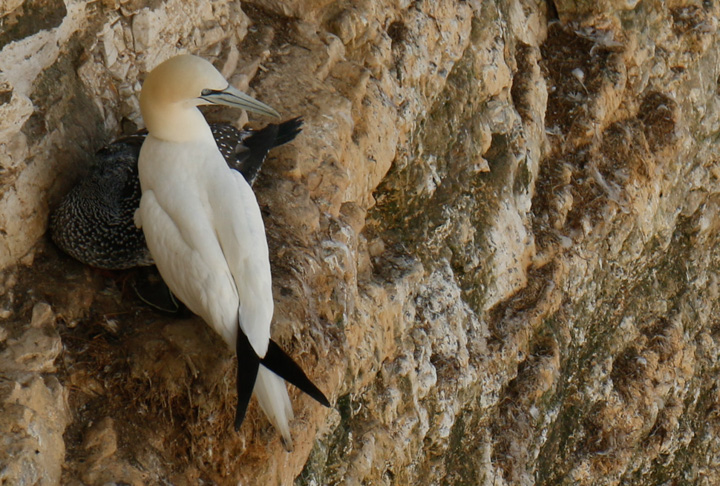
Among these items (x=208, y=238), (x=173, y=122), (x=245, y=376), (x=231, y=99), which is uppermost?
(x=231, y=99)

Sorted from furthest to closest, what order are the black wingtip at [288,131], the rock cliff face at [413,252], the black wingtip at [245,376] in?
the black wingtip at [288,131]
the rock cliff face at [413,252]
the black wingtip at [245,376]

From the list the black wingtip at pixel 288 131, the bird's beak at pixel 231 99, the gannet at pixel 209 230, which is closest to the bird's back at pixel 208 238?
the gannet at pixel 209 230

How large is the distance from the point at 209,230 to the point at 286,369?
0.59 meters

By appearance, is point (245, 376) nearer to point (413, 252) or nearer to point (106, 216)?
point (106, 216)

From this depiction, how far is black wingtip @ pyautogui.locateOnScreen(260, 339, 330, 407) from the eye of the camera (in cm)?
308

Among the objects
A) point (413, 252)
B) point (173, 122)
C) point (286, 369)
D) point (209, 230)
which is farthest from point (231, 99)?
point (413, 252)

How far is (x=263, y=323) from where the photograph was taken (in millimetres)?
3143

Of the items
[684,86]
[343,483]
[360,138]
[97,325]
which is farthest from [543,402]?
[97,325]

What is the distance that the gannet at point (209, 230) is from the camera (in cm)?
313

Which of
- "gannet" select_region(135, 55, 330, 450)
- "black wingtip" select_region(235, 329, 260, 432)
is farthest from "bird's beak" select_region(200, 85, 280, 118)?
"black wingtip" select_region(235, 329, 260, 432)

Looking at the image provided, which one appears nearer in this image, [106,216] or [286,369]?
[286,369]

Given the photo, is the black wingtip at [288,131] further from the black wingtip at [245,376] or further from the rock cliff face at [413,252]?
the black wingtip at [245,376]

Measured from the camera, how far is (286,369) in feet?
10.1

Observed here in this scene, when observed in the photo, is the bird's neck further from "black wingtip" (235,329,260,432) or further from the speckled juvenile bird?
"black wingtip" (235,329,260,432)
